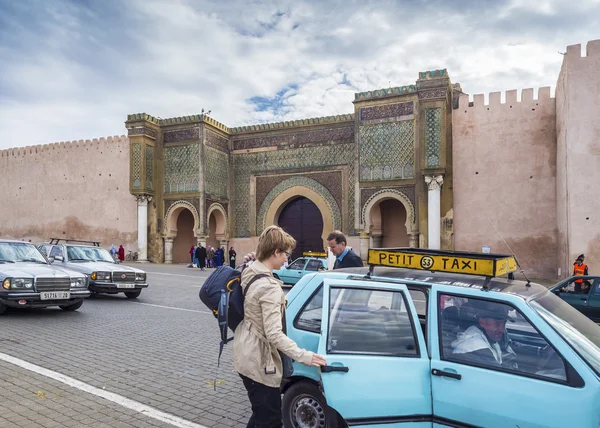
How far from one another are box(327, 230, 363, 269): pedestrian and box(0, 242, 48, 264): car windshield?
647cm

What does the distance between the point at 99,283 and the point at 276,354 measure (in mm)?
8969

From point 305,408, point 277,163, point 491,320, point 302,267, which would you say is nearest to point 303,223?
point 277,163

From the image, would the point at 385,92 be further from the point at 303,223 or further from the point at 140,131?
the point at 140,131

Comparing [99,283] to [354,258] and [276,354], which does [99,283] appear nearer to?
[354,258]

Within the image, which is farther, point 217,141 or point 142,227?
point 217,141

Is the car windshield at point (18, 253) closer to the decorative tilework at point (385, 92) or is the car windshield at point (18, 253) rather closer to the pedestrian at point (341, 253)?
the pedestrian at point (341, 253)

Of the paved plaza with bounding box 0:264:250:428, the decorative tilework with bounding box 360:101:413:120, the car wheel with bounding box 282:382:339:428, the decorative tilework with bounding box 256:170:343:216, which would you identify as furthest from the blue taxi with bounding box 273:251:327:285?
the car wheel with bounding box 282:382:339:428

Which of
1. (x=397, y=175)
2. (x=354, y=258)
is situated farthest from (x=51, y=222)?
(x=354, y=258)

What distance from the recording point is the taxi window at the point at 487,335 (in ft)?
9.41

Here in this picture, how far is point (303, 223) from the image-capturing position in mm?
22953

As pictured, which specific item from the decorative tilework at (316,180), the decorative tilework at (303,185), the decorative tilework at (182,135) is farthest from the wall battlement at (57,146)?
the decorative tilework at (303,185)

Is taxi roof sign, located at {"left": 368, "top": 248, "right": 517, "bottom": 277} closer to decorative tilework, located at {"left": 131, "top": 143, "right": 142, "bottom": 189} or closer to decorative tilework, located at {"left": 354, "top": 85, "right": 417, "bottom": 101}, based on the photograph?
decorative tilework, located at {"left": 354, "top": 85, "right": 417, "bottom": 101}

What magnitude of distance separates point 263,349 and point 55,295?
22.2ft

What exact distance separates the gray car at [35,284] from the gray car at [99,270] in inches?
58.5
